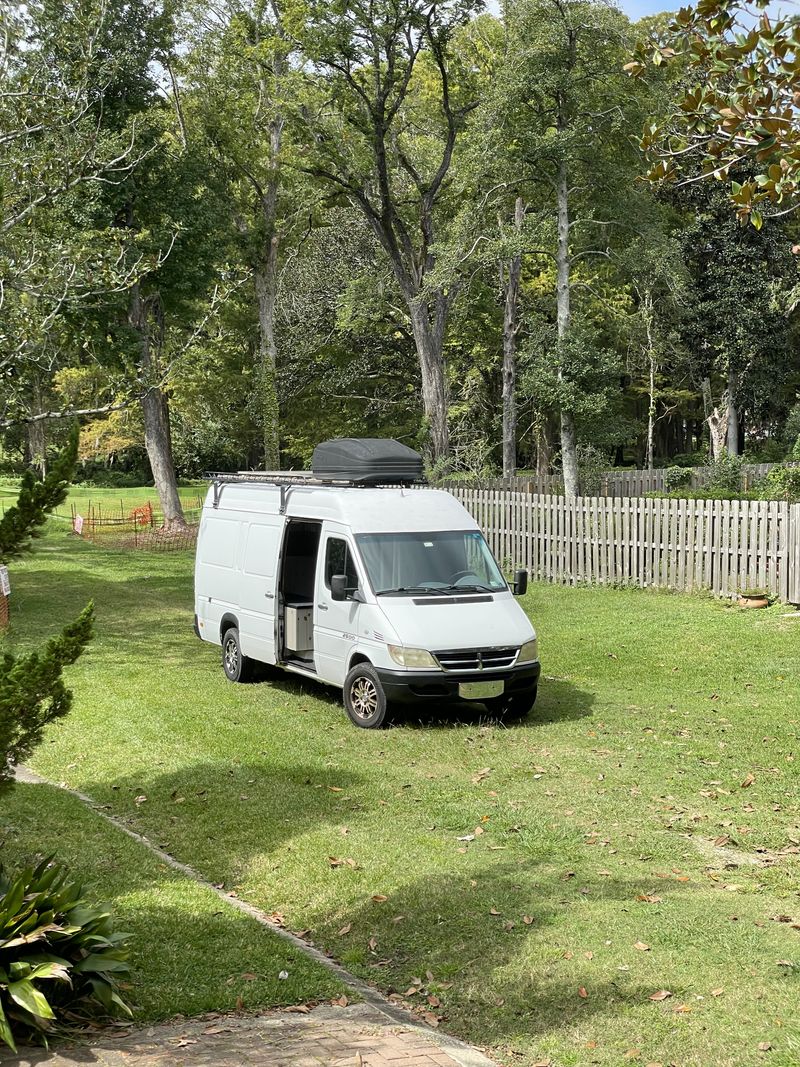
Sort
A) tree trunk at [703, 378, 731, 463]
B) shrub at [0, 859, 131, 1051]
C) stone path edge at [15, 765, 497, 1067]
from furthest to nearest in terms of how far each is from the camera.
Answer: tree trunk at [703, 378, 731, 463] → stone path edge at [15, 765, 497, 1067] → shrub at [0, 859, 131, 1051]

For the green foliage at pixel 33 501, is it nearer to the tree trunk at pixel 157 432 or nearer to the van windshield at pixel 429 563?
→ the van windshield at pixel 429 563

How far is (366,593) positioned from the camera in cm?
1228

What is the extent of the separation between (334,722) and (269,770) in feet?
6.49

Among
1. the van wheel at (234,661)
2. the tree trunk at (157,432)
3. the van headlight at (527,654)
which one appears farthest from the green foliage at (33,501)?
the tree trunk at (157,432)

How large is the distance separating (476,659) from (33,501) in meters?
6.52

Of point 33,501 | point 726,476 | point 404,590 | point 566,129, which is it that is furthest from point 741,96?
point 726,476

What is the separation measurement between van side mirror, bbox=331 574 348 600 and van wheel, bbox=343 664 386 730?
2.66 ft

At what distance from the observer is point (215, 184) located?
35.3 metres

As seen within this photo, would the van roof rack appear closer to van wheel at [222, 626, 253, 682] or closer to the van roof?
the van roof

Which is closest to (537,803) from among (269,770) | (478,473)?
(269,770)

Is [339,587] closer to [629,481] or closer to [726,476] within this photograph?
[629,481]

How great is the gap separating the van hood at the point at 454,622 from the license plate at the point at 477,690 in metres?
0.38

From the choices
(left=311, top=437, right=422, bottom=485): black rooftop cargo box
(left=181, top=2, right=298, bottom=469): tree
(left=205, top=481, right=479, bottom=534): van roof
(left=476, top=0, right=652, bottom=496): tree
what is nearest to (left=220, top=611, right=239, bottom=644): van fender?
(left=205, top=481, right=479, bottom=534): van roof

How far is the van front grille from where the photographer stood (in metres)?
11.6
